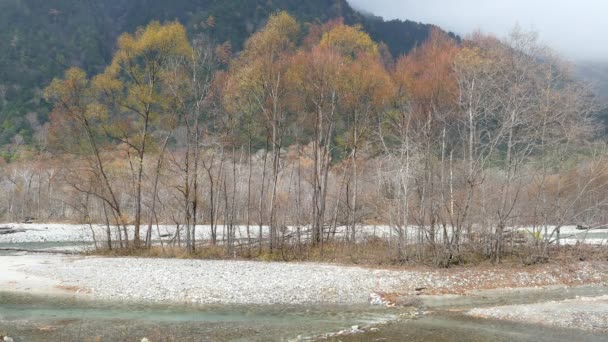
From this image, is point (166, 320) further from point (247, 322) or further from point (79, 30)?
point (79, 30)

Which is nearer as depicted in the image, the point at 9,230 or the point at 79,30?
the point at 9,230

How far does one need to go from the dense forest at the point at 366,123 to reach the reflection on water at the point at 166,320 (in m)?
9.98

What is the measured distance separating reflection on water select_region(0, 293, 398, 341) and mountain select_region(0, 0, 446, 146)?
111 metres

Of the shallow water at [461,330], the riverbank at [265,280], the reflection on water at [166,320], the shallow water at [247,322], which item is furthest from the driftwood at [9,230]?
the shallow water at [461,330]

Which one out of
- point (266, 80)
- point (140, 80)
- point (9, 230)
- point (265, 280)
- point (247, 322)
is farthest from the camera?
point (9, 230)

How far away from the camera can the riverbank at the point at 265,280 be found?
20906 mm

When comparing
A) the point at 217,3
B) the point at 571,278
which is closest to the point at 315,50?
the point at 571,278

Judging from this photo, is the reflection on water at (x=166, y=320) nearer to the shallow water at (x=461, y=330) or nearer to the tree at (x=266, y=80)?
the shallow water at (x=461, y=330)

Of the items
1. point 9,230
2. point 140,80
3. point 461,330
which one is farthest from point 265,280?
point 9,230

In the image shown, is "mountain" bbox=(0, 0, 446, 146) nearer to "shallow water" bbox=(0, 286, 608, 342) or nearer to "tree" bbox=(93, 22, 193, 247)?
"tree" bbox=(93, 22, 193, 247)

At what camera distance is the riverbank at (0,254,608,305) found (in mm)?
20906

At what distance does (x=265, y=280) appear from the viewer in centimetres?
2309

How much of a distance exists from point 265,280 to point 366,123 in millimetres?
14120

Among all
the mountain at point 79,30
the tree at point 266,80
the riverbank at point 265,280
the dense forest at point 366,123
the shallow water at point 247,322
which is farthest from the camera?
the mountain at point 79,30
